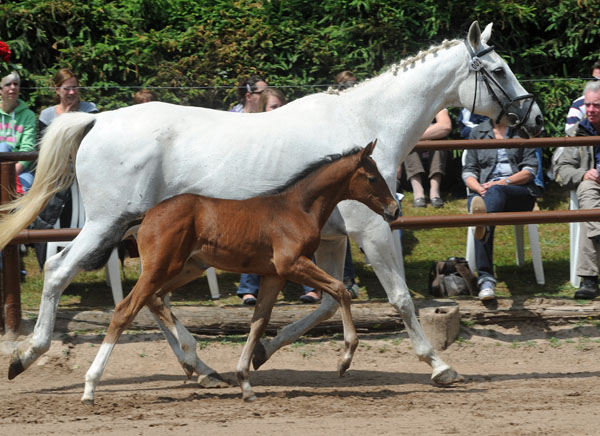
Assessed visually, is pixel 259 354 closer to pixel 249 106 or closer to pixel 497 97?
pixel 497 97

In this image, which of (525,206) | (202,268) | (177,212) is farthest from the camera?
(525,206)

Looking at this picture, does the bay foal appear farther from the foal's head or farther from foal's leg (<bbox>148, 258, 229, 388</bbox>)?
foal's leg (<bbox>148, 258, 229, 388</bbox>)

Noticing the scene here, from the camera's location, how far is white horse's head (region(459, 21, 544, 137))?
6.23m

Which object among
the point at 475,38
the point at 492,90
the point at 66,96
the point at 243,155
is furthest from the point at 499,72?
the point at 66,96

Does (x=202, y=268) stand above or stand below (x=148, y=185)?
below

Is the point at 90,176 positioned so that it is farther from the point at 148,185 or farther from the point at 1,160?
the point at 1,160

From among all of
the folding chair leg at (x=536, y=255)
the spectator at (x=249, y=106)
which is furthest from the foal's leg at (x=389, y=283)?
the folding chair leg at (x=536, y=255)

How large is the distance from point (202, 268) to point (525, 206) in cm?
317

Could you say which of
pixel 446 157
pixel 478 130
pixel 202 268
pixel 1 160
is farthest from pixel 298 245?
pixel 446 157

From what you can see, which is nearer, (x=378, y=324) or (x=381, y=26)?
(x=378, y=324)

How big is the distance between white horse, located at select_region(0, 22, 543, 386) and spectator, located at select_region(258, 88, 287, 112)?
109cm

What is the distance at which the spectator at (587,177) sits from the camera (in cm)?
761

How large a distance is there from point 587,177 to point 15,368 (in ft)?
15.4

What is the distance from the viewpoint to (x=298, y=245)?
5480mm
